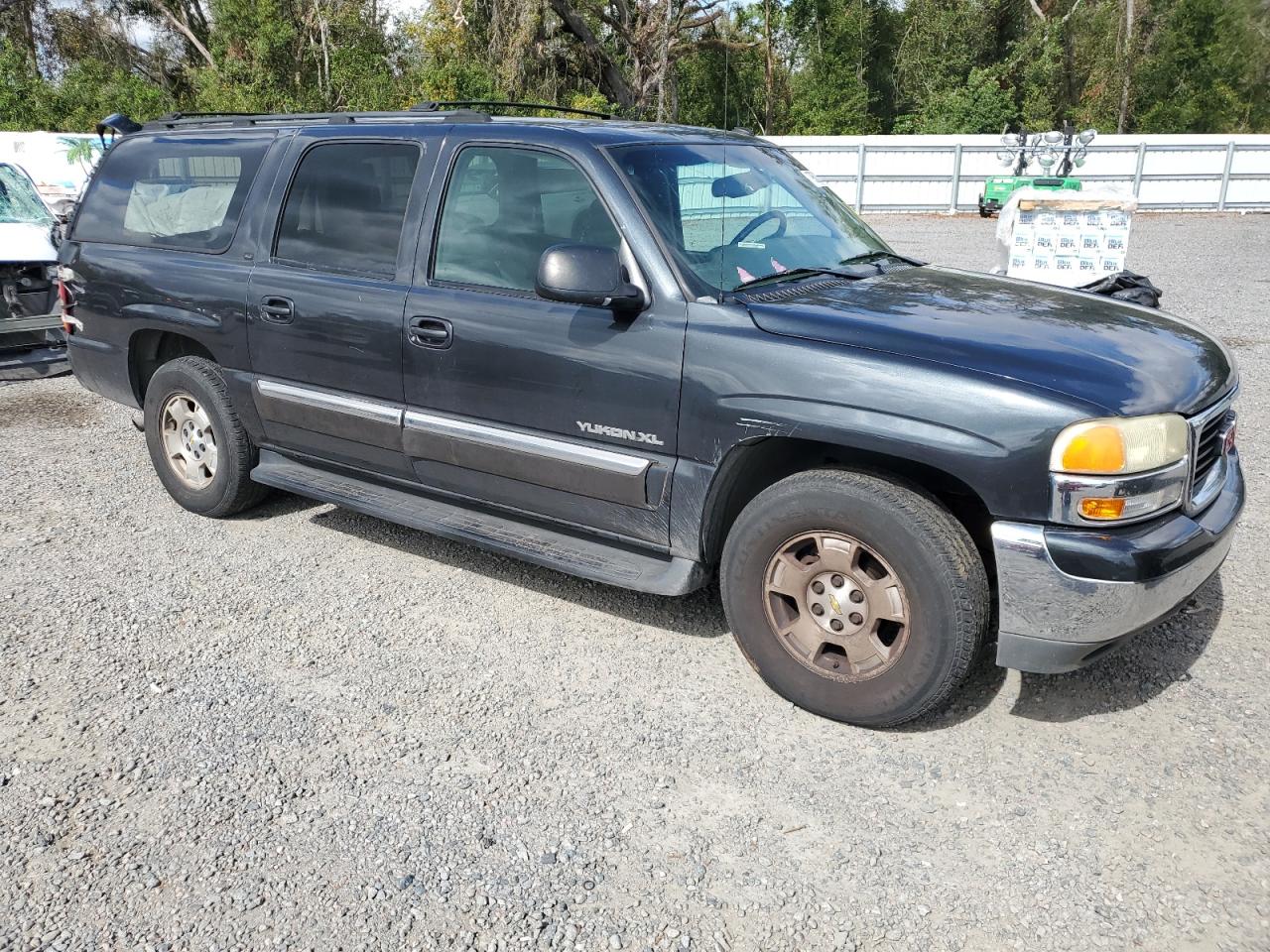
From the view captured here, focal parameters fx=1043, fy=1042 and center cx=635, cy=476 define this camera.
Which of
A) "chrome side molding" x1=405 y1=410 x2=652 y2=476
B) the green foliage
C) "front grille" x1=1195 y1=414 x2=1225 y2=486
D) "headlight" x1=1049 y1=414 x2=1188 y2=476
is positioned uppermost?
the green foliage

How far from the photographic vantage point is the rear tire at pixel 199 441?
5.05 m

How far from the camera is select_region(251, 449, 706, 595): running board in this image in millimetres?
3764

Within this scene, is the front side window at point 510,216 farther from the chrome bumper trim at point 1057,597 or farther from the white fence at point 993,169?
the white fence at point 993,169

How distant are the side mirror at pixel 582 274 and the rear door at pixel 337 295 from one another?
0.95m

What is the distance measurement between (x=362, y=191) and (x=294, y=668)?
2.02 meters

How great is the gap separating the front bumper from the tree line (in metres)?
25.9

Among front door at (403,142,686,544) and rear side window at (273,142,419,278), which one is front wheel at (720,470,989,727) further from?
rear side window at (273,142,419,278)

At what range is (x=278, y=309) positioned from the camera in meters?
4.61

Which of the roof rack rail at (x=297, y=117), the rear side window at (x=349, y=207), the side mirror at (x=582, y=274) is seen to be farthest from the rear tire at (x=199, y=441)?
the side mirror at (x=582, y=274)

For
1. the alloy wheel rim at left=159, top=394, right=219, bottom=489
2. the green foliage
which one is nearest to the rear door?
the alloy wheel rim at left=159, top=394, right=219, bottom=489

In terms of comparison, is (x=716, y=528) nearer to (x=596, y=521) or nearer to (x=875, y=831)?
(x=596, y=521)

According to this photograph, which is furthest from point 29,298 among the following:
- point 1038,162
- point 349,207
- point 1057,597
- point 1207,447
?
point 1038,162

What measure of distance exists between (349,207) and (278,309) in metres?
0.56

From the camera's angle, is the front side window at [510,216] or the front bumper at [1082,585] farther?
the front side window at [510,216]
